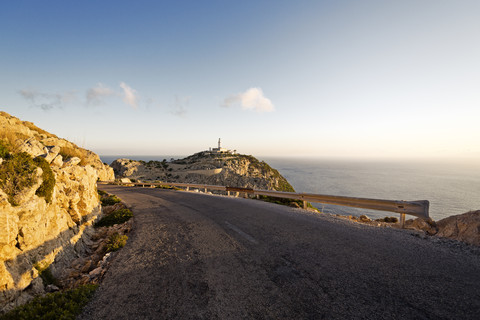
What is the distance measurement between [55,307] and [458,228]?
9.44 metres

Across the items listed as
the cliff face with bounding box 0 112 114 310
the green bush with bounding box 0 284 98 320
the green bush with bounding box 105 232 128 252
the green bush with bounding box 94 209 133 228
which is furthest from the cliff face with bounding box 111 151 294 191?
the green bush with bounding box 0 284 98 320

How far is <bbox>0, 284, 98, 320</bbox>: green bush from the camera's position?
269 centimetres

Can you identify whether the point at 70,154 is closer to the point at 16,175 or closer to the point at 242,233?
the point at 16,175

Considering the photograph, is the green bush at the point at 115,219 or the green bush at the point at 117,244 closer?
the green bush at the point at 117,244

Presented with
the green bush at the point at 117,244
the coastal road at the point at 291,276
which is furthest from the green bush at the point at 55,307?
the green bush at the point at 117,244

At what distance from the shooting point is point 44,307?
2879 millimetres

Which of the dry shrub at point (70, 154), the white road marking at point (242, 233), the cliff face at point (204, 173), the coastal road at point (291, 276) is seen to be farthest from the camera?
Answer: the cliff face at point (204, 173)

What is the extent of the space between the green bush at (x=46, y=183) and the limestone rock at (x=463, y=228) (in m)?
11.8

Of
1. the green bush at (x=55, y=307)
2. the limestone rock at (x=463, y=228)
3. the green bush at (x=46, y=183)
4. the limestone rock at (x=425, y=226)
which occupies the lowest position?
the green bush at (x=55, y=307)

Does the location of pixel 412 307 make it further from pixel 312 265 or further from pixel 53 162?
pixel 53 162

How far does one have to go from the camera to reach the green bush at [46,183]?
532cm

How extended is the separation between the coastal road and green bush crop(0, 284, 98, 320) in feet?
0.52

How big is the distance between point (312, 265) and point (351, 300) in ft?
3.28

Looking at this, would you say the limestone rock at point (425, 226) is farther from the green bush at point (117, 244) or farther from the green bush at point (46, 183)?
the green bush at point (46, 183)
